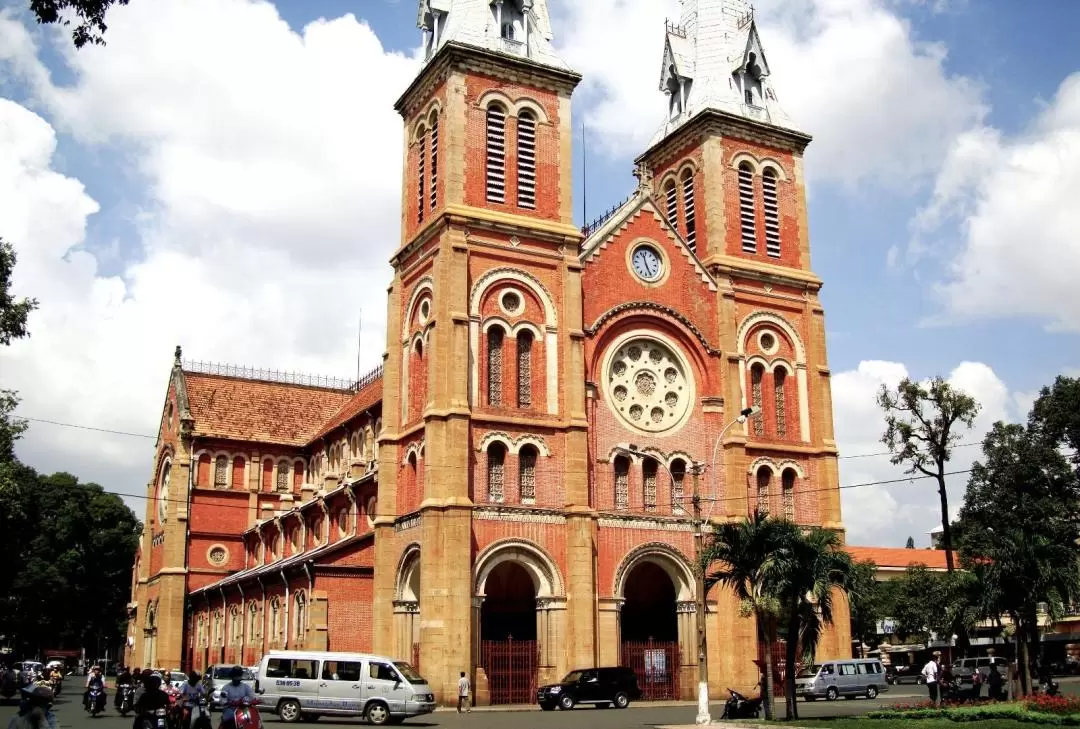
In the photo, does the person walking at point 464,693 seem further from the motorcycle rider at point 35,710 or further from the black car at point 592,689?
the motorcycle rider at point 35,710

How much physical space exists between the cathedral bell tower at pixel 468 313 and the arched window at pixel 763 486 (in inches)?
342

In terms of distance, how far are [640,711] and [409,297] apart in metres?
18.3

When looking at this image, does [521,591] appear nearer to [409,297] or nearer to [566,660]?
[566,660]

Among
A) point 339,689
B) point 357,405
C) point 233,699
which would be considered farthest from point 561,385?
point 233,699

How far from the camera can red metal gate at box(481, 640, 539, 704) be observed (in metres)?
40.7

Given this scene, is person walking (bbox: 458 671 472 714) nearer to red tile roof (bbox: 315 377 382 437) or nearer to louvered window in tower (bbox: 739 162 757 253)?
red tile roof (bbox: 315 377 382 437)

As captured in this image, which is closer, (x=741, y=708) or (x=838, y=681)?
(x=741, y=708)

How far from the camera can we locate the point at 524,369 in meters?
43.6

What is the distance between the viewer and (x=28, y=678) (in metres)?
54.1

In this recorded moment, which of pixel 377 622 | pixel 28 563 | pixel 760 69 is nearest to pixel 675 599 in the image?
pixel 377 622

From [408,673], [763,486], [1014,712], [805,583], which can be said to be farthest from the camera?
[763,486]

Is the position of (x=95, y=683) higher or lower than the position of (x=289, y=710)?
higher

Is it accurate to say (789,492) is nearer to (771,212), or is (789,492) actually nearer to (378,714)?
(771,212)

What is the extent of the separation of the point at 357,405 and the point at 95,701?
1052 inches
